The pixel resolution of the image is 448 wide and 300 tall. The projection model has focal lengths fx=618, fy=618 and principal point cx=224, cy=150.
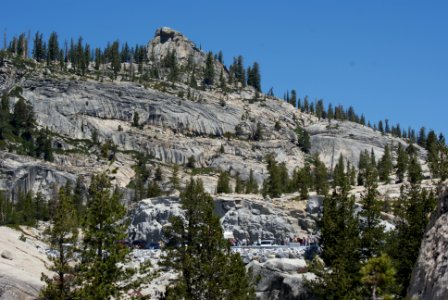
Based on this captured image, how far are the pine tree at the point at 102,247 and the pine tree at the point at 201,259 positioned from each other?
19.4 ft

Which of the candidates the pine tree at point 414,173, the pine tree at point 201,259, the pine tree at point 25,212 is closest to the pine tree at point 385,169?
the pine tree at point 414,173

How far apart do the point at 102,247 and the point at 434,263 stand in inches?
741

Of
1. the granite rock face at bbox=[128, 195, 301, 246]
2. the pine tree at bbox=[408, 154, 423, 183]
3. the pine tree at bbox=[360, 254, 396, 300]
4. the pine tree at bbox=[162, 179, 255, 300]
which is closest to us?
the pine tree at bbox=[360, 254, 396, 300]

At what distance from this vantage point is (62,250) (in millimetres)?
35188

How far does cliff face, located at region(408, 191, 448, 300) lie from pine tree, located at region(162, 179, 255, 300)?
18140 mm

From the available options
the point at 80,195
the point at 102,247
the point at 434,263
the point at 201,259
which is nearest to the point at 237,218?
the point at 80,195

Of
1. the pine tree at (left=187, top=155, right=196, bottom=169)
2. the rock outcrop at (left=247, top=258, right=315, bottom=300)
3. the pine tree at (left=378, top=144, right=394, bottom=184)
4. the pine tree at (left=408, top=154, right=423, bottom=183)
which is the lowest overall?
the rock outcrop at (left=247, top=258, right=315, bottom=300)

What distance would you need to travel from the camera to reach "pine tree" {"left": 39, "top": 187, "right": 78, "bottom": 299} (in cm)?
3397

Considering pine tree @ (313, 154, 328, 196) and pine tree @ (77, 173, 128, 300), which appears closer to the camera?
pine tree @ (77, 173, 128, 300)

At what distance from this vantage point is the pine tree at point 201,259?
3984cm

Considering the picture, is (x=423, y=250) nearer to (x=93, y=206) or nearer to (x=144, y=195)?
(x=93, y=206)

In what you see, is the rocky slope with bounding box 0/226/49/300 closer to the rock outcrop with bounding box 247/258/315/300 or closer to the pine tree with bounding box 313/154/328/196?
the rock outcrop with bounding box 247/258/315/300

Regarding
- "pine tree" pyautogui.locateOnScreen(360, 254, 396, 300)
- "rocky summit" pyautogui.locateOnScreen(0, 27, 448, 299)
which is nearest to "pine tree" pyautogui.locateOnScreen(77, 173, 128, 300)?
"rocky summit" pyautogui.locateOnScreen(0, 27, 448, 299)

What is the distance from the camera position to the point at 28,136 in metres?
184
